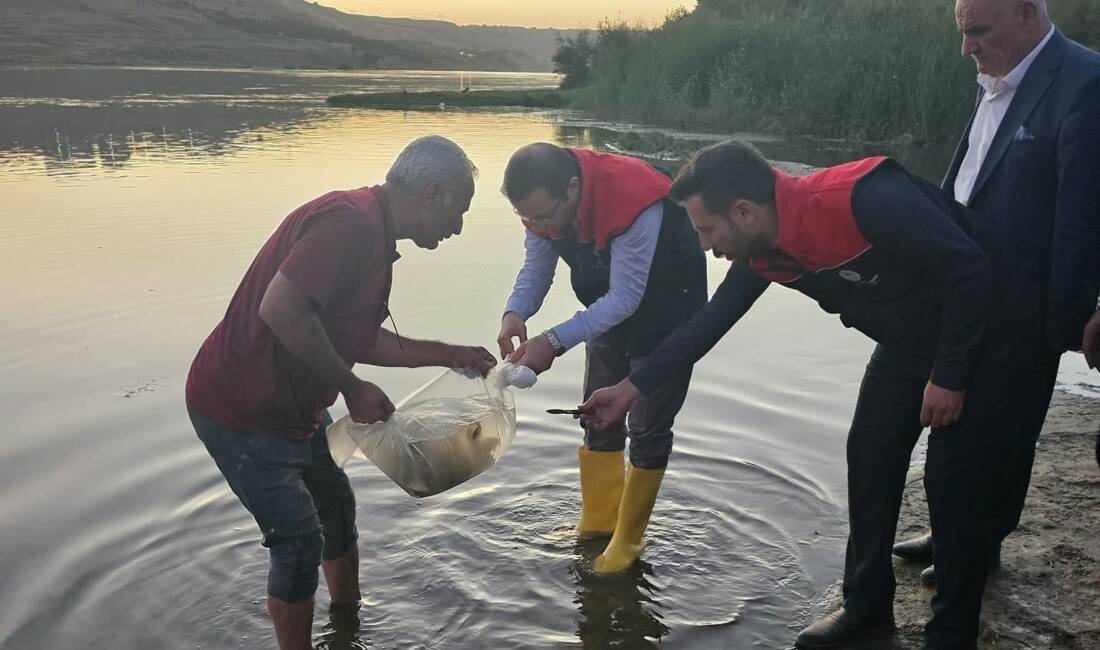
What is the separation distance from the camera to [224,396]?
304 centimetres

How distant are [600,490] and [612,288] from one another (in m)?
1.11

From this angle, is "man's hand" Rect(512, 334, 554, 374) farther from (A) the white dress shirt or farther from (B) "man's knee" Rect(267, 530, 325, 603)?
(B) "man's knee" Rect(267, 530, 325, 603)

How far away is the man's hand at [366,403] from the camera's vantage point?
10.2ft

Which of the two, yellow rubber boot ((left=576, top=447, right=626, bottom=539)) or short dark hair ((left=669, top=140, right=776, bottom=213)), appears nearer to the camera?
short dark hair ((left=669, top=140, right=776, bottom=213))

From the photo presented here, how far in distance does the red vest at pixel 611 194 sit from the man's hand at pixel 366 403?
1127 mm

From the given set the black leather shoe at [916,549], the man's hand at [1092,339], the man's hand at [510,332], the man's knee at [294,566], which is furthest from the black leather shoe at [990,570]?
the man's knee at [294,566]

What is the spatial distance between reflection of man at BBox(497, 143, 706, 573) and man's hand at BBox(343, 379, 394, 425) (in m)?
0.79

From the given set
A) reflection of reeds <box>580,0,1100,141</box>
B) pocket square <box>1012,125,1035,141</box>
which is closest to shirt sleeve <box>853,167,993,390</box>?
pocket square <box>1012,125,1035,141</box>

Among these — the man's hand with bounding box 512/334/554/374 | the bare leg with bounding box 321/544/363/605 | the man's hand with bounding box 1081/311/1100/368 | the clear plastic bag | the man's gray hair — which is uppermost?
the man's gray hair

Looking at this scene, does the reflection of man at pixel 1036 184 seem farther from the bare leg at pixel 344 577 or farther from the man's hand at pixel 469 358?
the bare leg at pixel 344 577

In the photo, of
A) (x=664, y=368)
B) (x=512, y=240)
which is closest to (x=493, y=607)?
(x=664, y=368)

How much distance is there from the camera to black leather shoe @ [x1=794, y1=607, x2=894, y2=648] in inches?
137

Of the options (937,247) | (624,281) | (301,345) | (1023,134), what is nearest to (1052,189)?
(1023,134)

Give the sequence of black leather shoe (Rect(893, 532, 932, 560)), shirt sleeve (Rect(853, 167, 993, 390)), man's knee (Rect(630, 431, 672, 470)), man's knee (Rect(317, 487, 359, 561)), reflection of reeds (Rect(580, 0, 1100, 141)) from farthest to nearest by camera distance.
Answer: reflection of reeds (Rect(580, 0, 1100, 141)) → man's knee (Rect(630, 431, 672, 470)) → black leather shoe (Rect(893, 532, 932, 560)) → man's knee (Rect(317, 487, 359, 561)) → shirt sleeve (Rect(853, 167, 993, 390))
